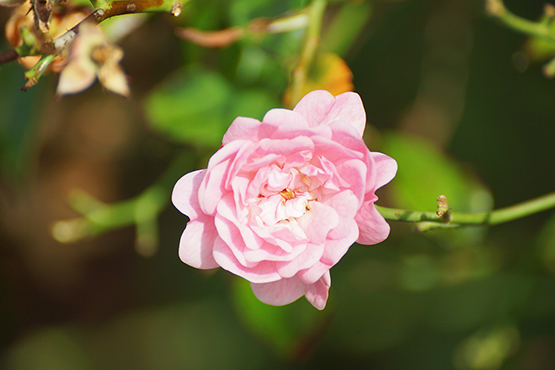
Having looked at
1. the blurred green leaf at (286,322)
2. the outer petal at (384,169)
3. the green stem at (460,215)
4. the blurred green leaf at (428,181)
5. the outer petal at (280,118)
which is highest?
the outer petal at (280,118)

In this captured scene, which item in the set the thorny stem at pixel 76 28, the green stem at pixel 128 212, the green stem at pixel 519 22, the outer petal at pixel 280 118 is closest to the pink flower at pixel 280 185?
the outer petal at pixel 280 118

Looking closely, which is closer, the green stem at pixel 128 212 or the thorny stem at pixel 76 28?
the thorny stem at pixel 76 28

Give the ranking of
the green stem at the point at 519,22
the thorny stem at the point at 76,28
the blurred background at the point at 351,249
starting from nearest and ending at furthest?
the thorny stem at the point at 76,28, the green stem at the point at 519,22, the blurred background at the point at 351,249

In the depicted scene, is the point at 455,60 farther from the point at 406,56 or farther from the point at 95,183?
the point at 95,183

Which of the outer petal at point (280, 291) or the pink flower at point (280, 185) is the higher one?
the pink flower at point (280, 185)

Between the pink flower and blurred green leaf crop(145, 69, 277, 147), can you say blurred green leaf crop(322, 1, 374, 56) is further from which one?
the pink flower

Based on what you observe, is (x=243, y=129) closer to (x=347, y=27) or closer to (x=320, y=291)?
(x=320, y=291)

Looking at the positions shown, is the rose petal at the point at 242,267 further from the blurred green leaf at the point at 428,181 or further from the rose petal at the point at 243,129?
the blurred green leaf at the point at 428,181
